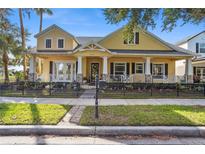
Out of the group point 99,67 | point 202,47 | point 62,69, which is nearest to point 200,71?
point 202,47

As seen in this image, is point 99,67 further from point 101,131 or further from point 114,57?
point 101,131

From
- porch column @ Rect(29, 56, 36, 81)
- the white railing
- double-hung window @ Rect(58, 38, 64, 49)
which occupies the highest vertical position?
double-hung window @ Rect(58, 38, 64, 49)

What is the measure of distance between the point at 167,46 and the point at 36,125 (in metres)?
17.9

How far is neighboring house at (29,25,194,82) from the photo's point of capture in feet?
67.9

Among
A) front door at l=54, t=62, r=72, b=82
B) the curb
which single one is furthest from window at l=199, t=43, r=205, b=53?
the curb

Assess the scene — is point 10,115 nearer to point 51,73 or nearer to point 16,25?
point 51,73

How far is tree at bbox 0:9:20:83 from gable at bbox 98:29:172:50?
843 centimetres

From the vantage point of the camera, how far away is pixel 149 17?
13.8 metres

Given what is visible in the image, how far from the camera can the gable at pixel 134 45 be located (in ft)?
71.8

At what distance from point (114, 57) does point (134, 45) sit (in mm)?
2076

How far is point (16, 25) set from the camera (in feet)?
83.5

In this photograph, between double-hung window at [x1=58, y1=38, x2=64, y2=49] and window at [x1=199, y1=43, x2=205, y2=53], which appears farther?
window at [x1=199, y1=43, x2=205, y2=53]

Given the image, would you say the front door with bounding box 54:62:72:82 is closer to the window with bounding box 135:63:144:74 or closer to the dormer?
the dormer
